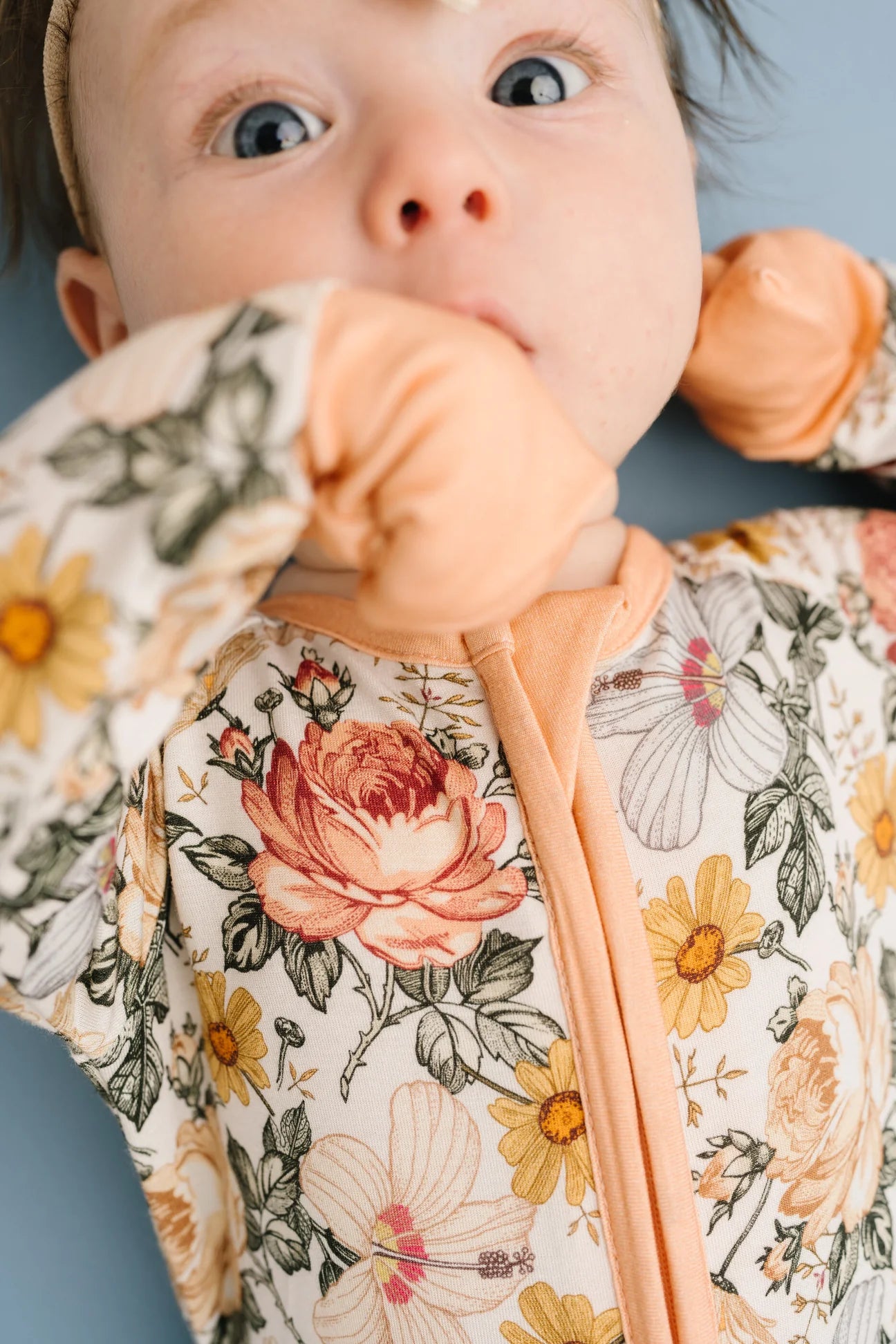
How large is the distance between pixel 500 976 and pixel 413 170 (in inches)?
17.3

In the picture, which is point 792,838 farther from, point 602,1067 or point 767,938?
point 602,1067

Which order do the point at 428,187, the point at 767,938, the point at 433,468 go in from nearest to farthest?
the point at 433,468, the point at 428,187, the point at 767,938

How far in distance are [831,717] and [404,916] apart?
1.18 ft

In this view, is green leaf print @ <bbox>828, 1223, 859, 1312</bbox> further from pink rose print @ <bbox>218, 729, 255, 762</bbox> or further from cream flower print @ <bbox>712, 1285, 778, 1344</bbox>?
pink rose print @ <bbox>218, 729, 255, 762</bbox>

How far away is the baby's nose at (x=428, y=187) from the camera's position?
0.61 m

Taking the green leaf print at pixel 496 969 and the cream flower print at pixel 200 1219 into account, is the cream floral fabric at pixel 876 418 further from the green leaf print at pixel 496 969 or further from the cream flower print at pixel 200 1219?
the cream flower print at pixel 200 1219

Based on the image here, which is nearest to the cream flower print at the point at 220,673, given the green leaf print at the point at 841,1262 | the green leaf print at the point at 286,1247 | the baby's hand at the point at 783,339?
the green leaf print at the point at 286,1247

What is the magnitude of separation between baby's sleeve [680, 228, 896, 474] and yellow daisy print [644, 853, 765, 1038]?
417mm

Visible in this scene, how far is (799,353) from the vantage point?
921 millimetres

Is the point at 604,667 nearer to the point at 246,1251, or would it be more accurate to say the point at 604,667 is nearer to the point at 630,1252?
the point at 630,1252

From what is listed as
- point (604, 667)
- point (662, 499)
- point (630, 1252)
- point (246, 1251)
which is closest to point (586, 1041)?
point (630, 1252)

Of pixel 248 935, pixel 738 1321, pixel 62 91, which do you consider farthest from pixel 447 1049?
pixel 62 91

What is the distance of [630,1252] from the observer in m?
0.66

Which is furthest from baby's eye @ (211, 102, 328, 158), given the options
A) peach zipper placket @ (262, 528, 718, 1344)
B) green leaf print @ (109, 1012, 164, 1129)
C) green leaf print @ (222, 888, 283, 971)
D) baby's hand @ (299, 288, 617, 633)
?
green leaf print @ (109, 1012, 164, 1129)
